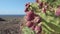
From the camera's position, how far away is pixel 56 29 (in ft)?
6.43

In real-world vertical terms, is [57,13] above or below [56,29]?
above

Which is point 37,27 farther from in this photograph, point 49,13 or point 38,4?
point 38,4

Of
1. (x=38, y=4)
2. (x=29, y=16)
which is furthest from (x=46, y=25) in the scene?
(x=38, y=4)

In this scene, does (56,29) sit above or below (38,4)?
below

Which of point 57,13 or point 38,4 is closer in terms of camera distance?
point 57,13

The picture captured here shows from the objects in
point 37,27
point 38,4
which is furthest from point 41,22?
point 38,4

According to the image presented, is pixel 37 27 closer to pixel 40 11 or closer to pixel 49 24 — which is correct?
pixel 49 24

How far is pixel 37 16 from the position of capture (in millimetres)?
1980

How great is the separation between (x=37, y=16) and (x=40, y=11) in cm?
21

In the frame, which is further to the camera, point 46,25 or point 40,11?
point 40,11

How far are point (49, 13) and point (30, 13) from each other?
156 mm

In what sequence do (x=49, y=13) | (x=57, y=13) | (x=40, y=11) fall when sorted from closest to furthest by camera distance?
(x=57, y=13)
(x=49, y=13)
(x=40, y=11)

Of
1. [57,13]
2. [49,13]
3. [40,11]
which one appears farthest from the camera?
[40,11]

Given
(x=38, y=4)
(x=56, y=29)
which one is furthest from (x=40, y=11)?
(x=56, y=29)
